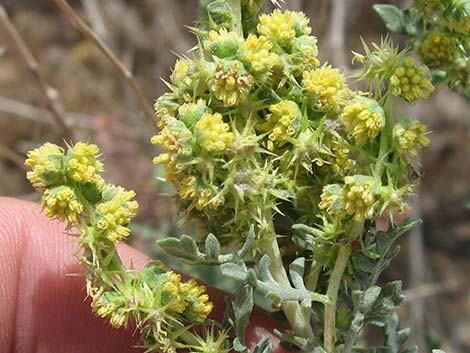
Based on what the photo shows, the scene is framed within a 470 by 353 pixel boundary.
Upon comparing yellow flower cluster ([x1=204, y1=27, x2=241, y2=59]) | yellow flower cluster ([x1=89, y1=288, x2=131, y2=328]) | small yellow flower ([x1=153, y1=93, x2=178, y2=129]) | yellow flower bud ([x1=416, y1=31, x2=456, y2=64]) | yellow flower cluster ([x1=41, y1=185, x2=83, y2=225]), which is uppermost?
yellow flower bud ([x1=416, y1=31, x2=456, y2=64])

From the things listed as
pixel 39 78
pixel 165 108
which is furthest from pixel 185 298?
pixel 39 78

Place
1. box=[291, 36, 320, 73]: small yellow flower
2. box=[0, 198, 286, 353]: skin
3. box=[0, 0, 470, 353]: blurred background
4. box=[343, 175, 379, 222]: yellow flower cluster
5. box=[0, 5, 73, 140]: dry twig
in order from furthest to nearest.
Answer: box=[0, 0, 470, 353]: blurred background → box=[0, 5, 73, 140]: dry twig → box=[0, 198, 286, 353]: skin → box=[291, 36, 320, 73]: small yellow flower → box=[343, 175, 379, 222]: yellow flower cluster

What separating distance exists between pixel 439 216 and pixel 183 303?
9.24 ft

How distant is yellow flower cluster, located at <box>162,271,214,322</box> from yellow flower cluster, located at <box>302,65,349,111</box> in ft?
1.70

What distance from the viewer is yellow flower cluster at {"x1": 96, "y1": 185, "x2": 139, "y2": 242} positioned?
60.6 inches

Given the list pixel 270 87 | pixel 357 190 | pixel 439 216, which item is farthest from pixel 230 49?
pixel 439 216

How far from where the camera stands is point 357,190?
1450 mm

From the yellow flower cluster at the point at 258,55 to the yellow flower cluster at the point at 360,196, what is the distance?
0.99ft

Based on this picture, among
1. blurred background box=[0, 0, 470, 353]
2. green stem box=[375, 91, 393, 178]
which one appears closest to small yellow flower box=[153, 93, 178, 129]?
green stem box=[375, 91, 393, 178]

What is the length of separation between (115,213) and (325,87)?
0.56 m

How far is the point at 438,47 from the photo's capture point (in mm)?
1724

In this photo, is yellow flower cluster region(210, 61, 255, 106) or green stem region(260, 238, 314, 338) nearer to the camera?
yellow flower cluster region(210, 61, 255, 106)

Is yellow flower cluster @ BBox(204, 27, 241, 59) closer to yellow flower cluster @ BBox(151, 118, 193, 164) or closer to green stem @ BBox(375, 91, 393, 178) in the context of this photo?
yellow flower cluster @ BBox(151, 118, 193, 164)

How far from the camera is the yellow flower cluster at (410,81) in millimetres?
→ 1527
